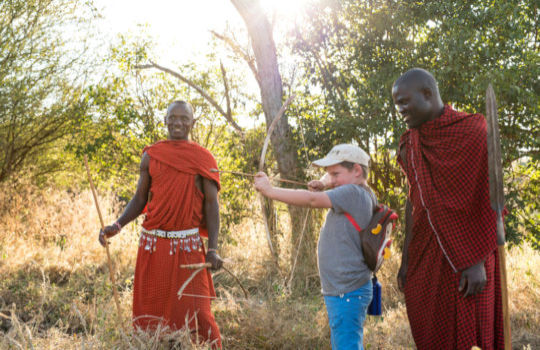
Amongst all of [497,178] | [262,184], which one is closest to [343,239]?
[262,184]

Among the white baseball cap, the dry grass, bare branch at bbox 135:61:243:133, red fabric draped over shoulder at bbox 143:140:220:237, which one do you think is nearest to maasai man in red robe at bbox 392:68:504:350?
the white baseball cap

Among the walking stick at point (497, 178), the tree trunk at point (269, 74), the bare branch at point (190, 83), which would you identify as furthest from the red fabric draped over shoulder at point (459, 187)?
the bare branch at point (190, 83)

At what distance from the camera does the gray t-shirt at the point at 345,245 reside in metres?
2.57

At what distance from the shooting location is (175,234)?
3312 mm

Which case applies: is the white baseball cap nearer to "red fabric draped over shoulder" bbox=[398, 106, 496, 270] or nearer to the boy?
the boy

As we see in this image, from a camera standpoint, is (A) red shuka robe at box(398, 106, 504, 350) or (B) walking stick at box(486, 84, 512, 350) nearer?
(B) walking stick at box(486, 84, 512, 350)

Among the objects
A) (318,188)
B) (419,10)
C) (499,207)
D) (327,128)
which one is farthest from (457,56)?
(499,207)

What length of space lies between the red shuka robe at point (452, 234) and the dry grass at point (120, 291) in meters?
1.07

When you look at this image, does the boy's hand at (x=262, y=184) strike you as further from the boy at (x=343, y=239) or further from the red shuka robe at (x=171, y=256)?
the red shuka robe at (x=171, y=256)

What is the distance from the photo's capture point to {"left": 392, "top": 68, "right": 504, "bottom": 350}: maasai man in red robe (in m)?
2.36

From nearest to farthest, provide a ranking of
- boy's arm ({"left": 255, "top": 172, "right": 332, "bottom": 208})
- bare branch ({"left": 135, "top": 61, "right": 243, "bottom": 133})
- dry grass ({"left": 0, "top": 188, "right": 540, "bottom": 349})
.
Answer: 1. boy's arm ({"left": 255, "top": 172, "right": 332, "bottom": 208})
2. dry grass ({"left": 0, "top": 188, "right": 540, "bottom": 349})
3. bare branch ({"left": 135, "top": 61, "right": 243, "bottom": 133})

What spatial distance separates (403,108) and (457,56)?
2881 mm

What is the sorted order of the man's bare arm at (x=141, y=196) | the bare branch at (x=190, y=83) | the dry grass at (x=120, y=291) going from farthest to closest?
the bare branch at (x=190, y=83) < the man's bare arm at (x=141, y=196) < the dry grass at (x=120, y=291)

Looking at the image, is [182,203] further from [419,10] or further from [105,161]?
[105,161]
